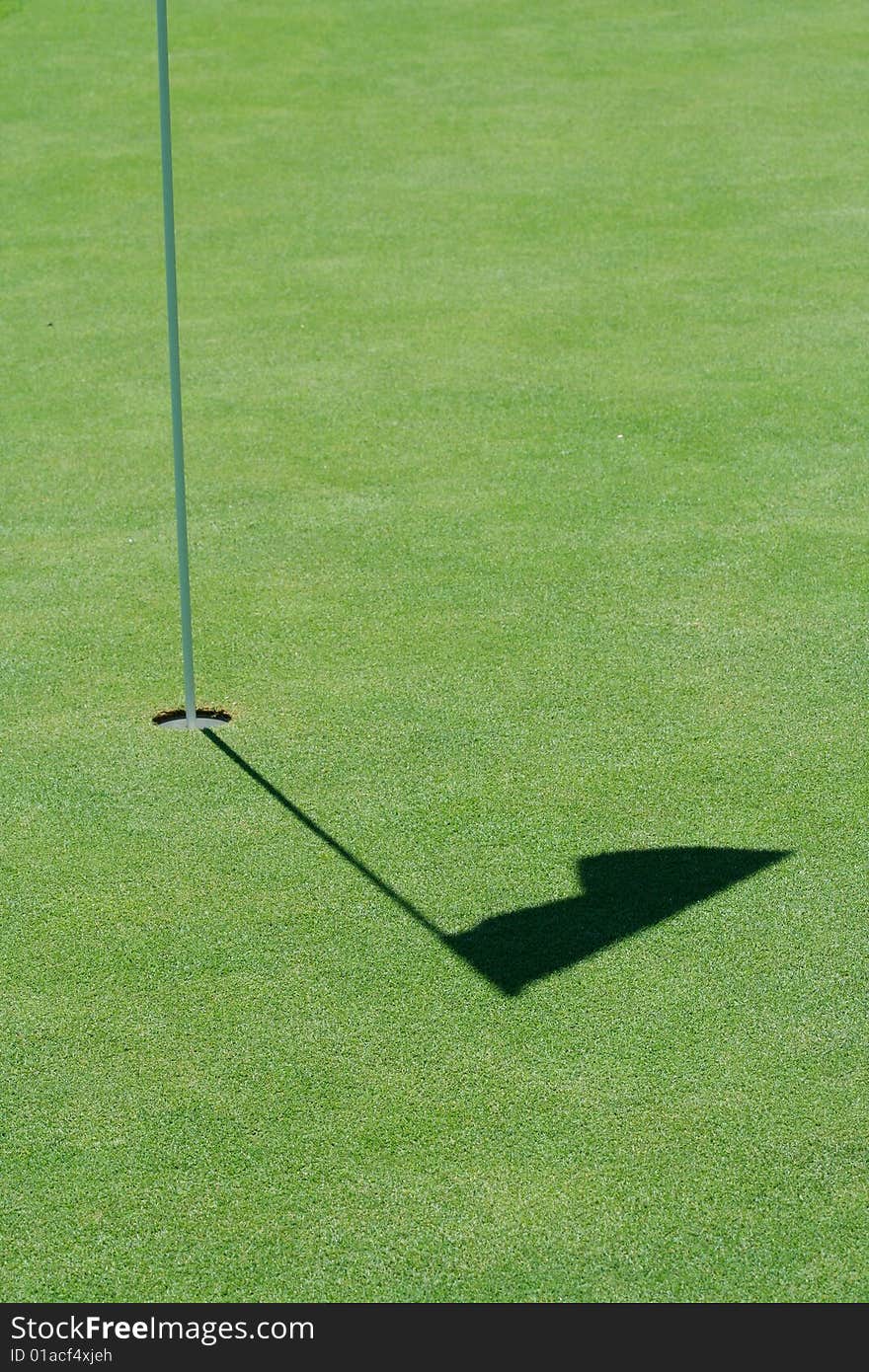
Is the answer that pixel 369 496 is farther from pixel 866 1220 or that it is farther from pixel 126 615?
pixel 866 1220

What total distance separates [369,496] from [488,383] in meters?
1.75

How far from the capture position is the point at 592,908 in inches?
210

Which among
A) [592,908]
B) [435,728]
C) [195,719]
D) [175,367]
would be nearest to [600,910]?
[592,908]

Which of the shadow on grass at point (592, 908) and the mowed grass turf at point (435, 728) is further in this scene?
the shadow on grass at point (592, 908)

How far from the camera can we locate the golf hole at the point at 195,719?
21.2 feet

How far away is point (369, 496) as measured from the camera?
8.40 meters

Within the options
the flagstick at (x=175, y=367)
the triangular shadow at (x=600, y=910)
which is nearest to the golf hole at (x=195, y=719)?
the flagstick at (x=175, y=367)

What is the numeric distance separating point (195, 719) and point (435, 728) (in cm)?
90

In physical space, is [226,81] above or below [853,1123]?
above

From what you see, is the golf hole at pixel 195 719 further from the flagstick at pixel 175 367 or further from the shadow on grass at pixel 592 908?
the shadow on grass at pixel 592 908

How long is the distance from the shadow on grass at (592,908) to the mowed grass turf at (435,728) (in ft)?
0.12

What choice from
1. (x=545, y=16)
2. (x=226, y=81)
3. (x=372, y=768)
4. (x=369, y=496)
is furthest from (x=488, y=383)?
(x=545, y=16)
